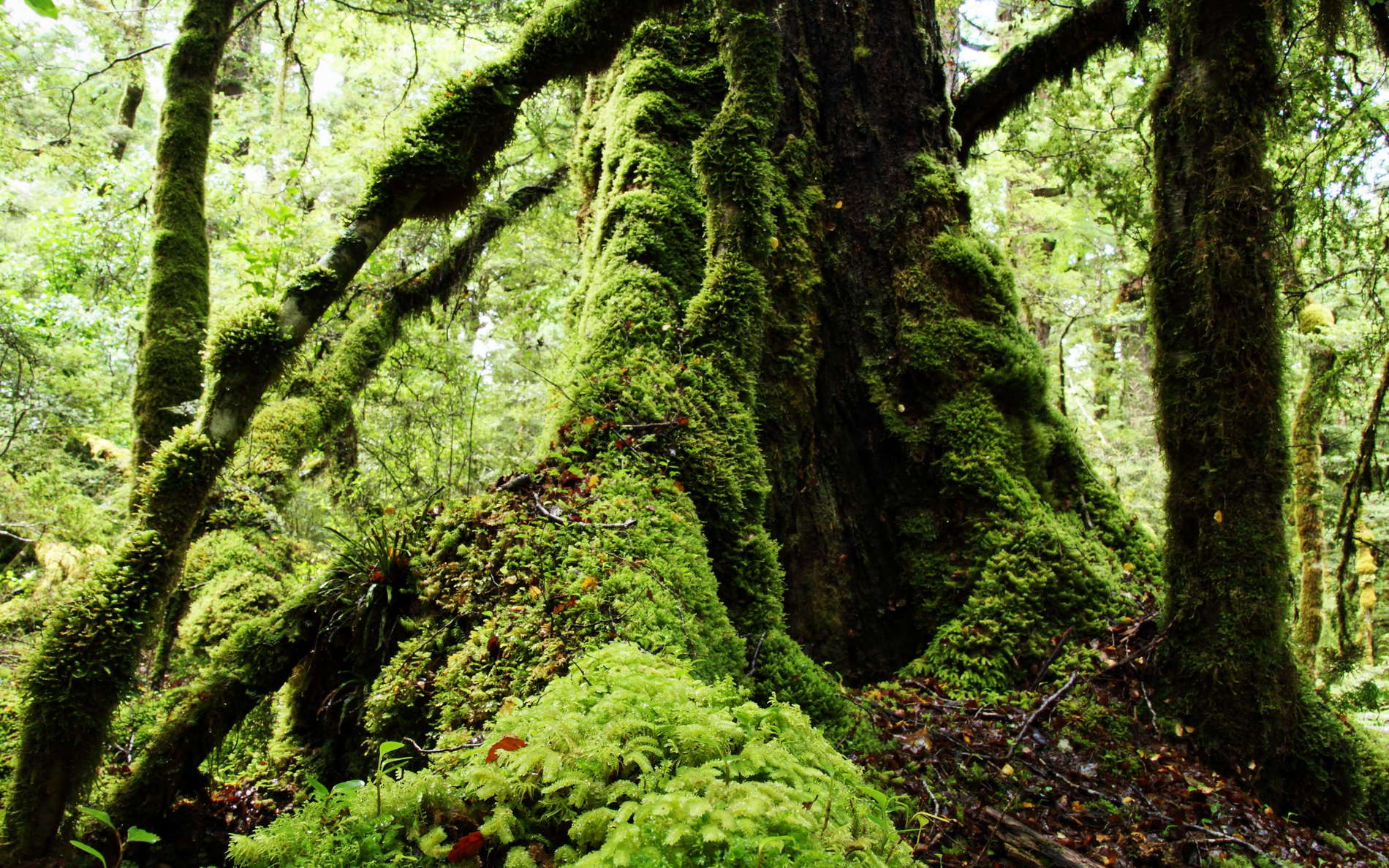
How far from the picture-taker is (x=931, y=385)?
17.9 feet

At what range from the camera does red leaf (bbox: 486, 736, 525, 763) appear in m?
1.65

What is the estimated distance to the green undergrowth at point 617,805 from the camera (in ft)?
4.09

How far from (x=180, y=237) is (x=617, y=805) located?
6.23 m

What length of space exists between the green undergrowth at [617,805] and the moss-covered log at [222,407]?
103 inches

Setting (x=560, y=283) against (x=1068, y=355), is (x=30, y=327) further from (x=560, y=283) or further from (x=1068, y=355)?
(x=1068, y=355)

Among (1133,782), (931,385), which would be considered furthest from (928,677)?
(931,385)

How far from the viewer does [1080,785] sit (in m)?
3.71

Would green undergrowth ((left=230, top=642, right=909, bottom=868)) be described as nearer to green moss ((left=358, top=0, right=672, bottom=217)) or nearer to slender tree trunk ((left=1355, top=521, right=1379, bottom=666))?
green moss ((left=358, top=0, right=672, bottom=217))

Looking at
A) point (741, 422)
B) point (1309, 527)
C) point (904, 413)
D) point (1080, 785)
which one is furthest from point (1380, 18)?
point (1309, 527)

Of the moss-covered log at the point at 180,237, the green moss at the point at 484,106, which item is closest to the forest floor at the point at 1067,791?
the moss-covered log at the point at 180,237

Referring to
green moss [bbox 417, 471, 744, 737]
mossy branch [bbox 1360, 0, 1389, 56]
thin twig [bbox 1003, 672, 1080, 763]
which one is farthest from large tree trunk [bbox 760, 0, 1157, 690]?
mossy branch [bbox 1360, 0, 1389, 56]

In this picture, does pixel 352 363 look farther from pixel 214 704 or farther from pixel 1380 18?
pixel 1380 18

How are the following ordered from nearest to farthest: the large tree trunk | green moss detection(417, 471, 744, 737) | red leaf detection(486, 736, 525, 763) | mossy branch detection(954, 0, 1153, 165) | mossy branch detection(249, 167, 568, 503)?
red leaf detection(486, 736, 525, 763), green moss detection(417, 471, 744, 737), the large tree trunk, mossy branch detection(954, 0, 1153, 165), mossy branch detection(249, 167, 568, 503)

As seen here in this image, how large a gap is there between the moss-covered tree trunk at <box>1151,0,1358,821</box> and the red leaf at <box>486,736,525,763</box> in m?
4.21
